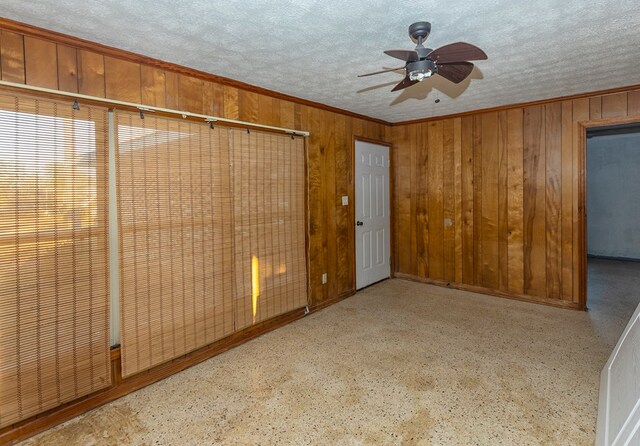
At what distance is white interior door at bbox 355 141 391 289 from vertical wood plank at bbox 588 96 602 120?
2432 mm

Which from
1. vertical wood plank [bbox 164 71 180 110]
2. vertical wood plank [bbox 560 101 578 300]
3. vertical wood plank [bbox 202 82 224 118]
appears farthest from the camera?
vertical wood plank [bbox 560 101 578 300]

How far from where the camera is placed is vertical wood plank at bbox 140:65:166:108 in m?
2.50

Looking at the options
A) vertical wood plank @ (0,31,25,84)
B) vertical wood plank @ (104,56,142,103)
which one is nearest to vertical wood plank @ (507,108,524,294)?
vertical wood plank @ (104,56,142,103)

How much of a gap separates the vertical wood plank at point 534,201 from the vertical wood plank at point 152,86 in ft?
13.2

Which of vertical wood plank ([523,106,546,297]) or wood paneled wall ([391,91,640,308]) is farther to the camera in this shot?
vertical wood plank ([523,106,546,297])

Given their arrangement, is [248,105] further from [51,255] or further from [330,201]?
[51,255]

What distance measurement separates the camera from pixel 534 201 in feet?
13.5

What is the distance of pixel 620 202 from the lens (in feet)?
21.2

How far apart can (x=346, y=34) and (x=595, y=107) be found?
3.20 m

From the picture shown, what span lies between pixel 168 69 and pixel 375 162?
3.04 metres

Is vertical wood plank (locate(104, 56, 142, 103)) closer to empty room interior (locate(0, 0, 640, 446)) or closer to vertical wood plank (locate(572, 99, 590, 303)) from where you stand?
empty room interior (locate(0, 0, 640, 446))

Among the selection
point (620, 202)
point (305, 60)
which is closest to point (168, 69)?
point (305, 60)

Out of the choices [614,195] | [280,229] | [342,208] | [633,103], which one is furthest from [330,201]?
[614,195]

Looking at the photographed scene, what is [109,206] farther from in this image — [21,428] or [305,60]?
[305,60]
